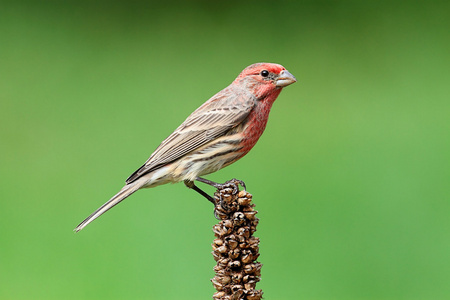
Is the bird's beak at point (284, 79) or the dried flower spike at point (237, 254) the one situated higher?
the bird's beak at point (284, 79)

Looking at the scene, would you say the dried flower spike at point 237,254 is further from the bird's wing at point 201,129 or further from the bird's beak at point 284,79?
the bird's beak at point 284,79

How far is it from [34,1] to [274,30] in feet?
4.97

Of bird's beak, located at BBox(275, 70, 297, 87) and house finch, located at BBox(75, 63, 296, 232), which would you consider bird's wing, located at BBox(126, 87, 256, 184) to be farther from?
bird's beak, located at BBox(275, 70, 297, 87)

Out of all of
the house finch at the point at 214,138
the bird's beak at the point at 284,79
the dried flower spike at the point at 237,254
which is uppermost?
the bird's beak at the point at 284,79

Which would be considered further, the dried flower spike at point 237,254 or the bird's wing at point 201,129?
the bird's wing at point 201,129

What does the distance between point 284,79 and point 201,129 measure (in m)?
0.33

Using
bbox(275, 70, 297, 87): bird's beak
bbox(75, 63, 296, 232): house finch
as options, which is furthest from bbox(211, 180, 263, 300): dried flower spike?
bbox(275, 70, 297, 87): bird's beak

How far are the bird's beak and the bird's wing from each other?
0.10m

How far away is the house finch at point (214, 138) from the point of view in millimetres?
2357

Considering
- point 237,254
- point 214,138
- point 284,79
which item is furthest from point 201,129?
point 237,254

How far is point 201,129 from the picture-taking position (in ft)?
8.02

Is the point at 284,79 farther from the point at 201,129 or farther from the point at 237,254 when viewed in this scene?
the point at 237,254

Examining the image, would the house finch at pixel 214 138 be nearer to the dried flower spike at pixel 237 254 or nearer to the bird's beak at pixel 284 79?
the bird's beak at pixel 284 79

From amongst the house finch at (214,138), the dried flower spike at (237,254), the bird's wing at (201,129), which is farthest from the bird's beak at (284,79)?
the dried flower spike at (237,254)
